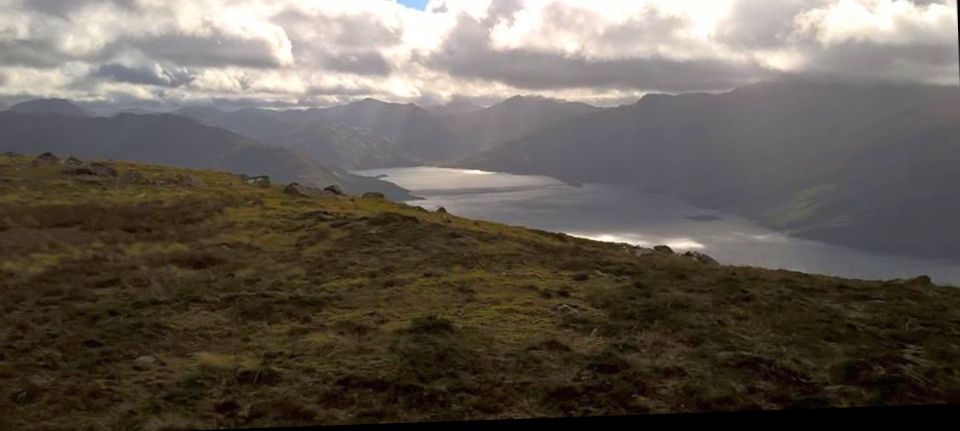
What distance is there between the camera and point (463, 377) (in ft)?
41.2

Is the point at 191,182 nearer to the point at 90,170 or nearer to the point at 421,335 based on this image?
the point at 90,170

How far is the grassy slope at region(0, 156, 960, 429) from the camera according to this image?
11.3 metres

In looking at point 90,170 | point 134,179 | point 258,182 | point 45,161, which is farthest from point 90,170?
point 258,182

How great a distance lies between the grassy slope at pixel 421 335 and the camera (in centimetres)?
1130

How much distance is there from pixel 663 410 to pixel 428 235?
73.7 ft

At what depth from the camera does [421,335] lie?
1561 cm

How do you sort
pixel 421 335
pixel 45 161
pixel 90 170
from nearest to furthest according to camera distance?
pixel 421 335 → pixel 90 170 → pixel 45 161

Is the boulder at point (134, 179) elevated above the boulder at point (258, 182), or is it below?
below

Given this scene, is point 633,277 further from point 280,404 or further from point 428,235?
point 280,404

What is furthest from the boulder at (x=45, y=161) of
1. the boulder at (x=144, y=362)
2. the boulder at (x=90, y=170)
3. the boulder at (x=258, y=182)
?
the boulder at (x=144, y=362)

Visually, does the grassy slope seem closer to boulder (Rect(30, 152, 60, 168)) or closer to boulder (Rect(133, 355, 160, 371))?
boulder (Rect(133, 355, 160, 371))

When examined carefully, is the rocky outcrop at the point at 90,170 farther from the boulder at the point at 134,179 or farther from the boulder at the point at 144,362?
the boulder at the point at 144,362

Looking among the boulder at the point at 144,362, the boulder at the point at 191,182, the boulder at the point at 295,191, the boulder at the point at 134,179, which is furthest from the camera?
the boulder at the point at 295,191

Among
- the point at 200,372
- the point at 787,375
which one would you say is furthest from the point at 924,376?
the point at 200,372
